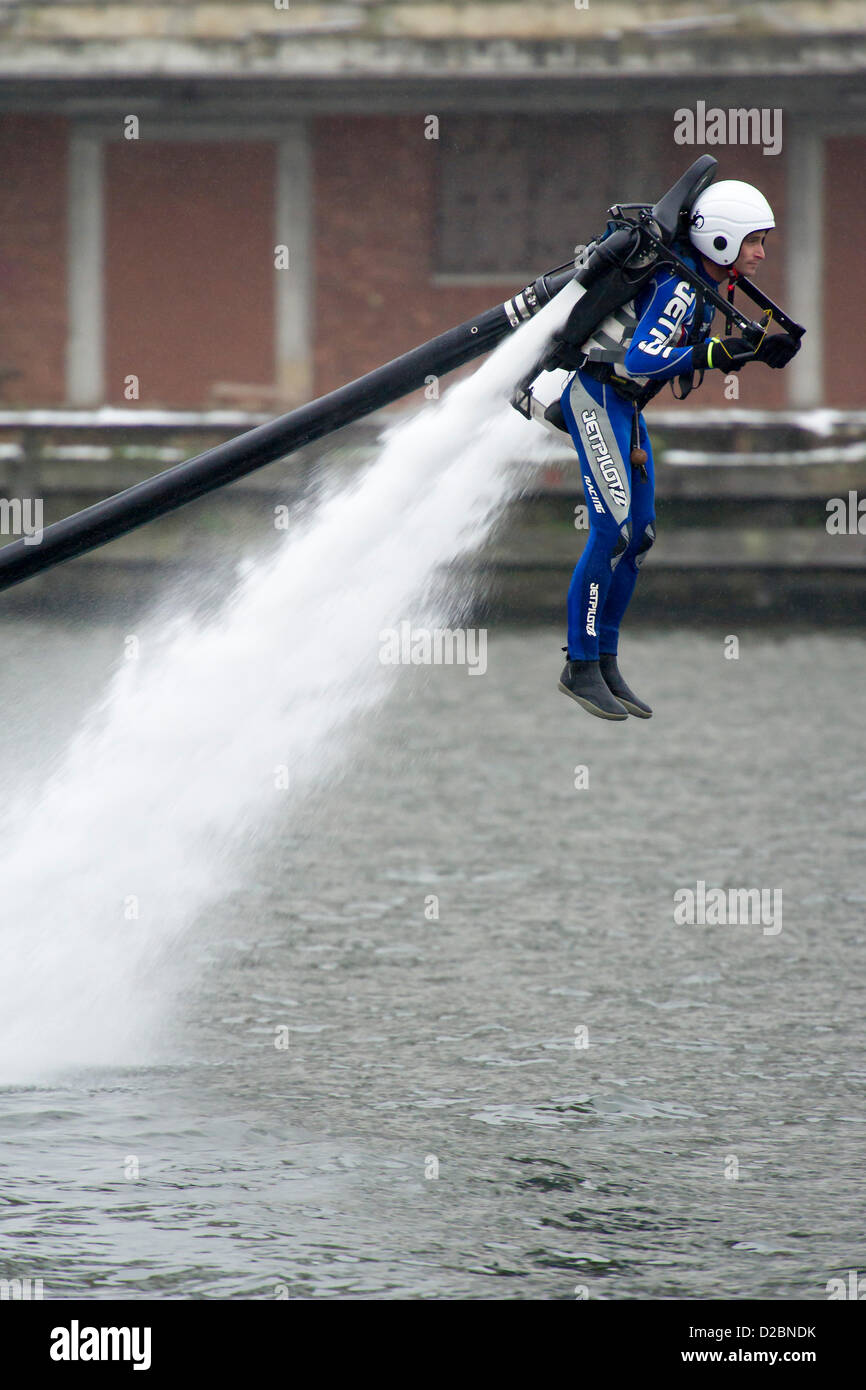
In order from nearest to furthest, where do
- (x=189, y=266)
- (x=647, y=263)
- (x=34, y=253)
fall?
1. (x=647, y=263)
2. (x=189, y=266)
3. (x=34, y=253)

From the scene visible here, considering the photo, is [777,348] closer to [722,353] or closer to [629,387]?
[722,353]

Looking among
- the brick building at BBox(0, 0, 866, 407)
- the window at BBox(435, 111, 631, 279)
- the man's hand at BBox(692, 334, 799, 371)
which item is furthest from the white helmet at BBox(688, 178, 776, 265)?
the window at BBox(435, 111, 631, 279)

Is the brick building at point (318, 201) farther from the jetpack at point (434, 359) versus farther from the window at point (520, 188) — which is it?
the jetpack at point (434, 359)

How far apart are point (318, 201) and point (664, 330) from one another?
72.5 feet

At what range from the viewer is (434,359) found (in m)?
5.91

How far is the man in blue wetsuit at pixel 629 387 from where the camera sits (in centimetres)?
556

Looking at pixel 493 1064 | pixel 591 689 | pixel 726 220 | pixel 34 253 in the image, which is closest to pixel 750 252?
pixel 726 220

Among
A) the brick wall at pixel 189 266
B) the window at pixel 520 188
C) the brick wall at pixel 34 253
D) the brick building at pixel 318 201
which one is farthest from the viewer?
the brick wall at pixel 34 253

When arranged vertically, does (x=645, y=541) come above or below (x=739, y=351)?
below

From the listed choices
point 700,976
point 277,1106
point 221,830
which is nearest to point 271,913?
point 221,830

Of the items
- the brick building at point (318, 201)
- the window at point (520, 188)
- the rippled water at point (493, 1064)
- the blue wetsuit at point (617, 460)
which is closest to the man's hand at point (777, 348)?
the blue wetsuit at point (617, 460)

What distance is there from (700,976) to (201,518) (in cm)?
1205

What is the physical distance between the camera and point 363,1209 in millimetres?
6418

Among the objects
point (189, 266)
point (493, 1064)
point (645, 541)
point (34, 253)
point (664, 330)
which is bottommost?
point (493, 1064)
